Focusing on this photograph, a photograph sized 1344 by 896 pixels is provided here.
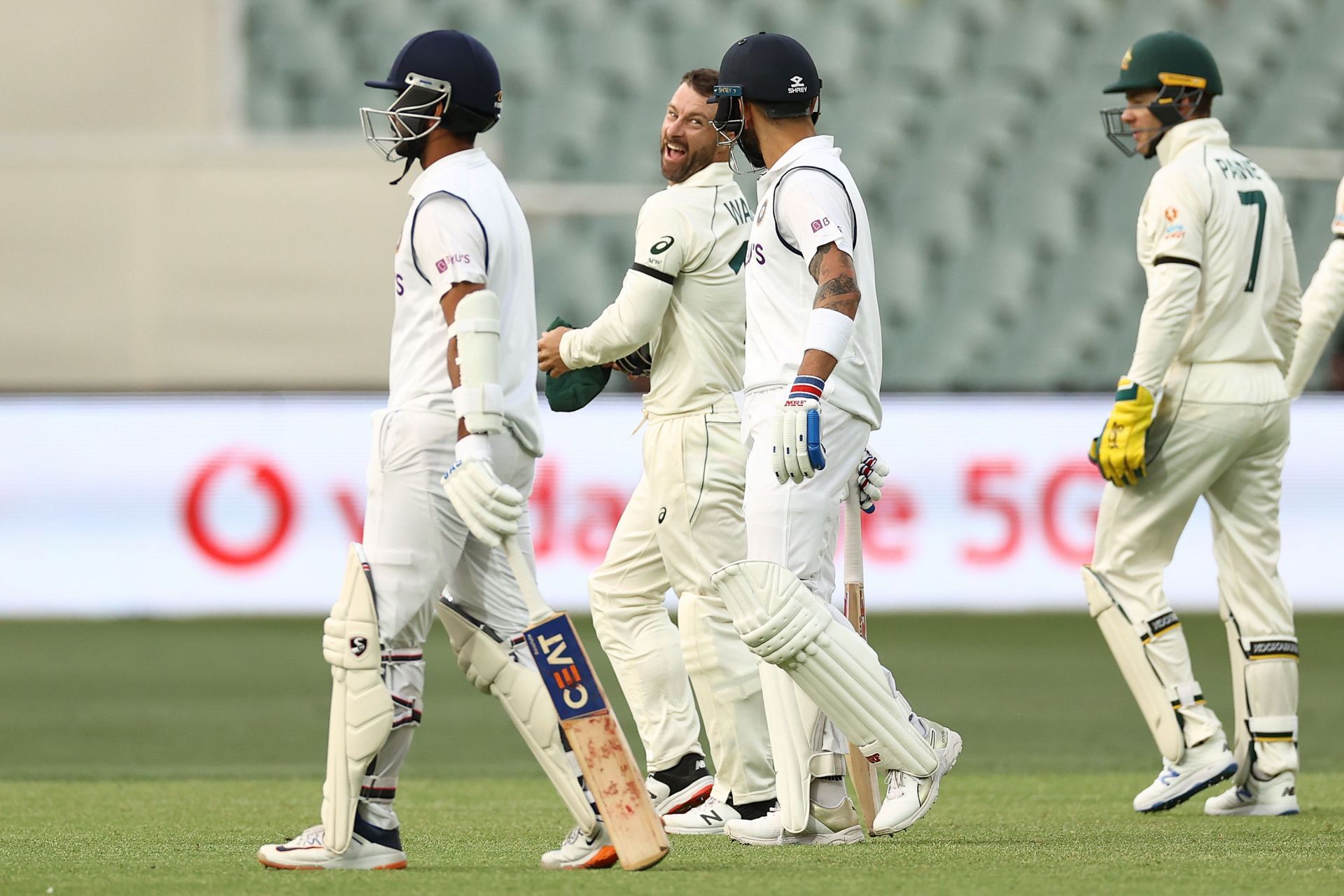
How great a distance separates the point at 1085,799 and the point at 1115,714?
2.28 m

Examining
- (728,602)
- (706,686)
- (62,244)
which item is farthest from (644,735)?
(62,244)

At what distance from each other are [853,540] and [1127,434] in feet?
3.38

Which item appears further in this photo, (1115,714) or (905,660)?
(905,660)

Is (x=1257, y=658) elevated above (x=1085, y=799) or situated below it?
above

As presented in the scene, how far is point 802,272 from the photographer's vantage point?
473 cm

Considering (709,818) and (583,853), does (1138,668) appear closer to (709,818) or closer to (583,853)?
(709,818)

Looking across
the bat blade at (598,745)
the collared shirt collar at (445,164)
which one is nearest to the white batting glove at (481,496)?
the bat blade at (598,745)

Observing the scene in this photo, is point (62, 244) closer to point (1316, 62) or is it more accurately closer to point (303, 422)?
point (303, 422)

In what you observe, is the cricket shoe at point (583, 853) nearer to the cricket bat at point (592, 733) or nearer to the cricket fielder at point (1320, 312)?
the cricket bat at point (592, 733)

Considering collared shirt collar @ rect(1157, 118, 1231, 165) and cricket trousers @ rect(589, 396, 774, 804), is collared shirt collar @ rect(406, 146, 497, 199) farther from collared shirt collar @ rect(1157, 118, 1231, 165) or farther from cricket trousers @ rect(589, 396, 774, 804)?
collared shirt collar @ rect(1157, 118, 1231, 165)

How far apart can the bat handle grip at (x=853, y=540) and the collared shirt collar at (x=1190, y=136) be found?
156cm

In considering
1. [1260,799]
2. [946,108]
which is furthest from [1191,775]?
[946,108]

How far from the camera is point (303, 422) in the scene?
11180mm

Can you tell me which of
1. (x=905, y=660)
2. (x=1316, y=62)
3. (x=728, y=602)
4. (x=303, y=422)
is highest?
(x=1316, y=62)
